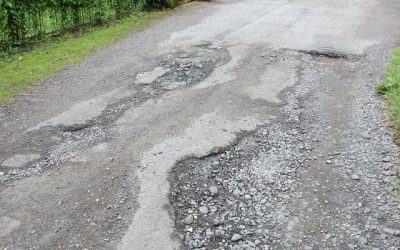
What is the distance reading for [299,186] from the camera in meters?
4.93

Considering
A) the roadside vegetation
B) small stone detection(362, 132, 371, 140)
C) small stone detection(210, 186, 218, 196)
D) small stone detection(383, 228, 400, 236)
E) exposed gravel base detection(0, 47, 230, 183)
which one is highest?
the roadside vegetation

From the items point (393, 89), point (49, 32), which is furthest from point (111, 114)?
point (49, 32)

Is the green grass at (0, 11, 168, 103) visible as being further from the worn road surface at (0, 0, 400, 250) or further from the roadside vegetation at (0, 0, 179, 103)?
the worn road surface at (0, 0, 400, 250)

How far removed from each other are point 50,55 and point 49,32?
1.44 m

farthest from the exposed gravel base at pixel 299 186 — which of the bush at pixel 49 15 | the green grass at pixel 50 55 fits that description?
the bush at pixel 49 15

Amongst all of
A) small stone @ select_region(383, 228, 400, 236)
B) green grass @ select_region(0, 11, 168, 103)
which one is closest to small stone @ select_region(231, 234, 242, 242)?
small stone @ select_region(383, 228, 400, 236)

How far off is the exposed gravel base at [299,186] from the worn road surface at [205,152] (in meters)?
0.02

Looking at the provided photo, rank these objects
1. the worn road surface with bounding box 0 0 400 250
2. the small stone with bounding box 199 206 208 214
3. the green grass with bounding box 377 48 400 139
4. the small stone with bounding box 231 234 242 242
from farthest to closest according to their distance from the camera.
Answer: the green grass with bounding box 377 48 400 139
the small stone with bounding box 199 206 208 214
the worn road surface with bounding box 0 0 400 250
the small stone with bounding box 231 234 242 242

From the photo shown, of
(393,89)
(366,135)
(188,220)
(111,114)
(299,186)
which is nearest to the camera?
(188,220)

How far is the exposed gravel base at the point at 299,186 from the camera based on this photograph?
13.7ft

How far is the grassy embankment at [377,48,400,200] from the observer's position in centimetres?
490

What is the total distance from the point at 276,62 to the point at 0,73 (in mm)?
5283

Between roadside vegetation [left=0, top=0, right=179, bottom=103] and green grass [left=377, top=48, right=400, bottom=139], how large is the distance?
596 centimetres

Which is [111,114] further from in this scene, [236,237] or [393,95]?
[393,95]
